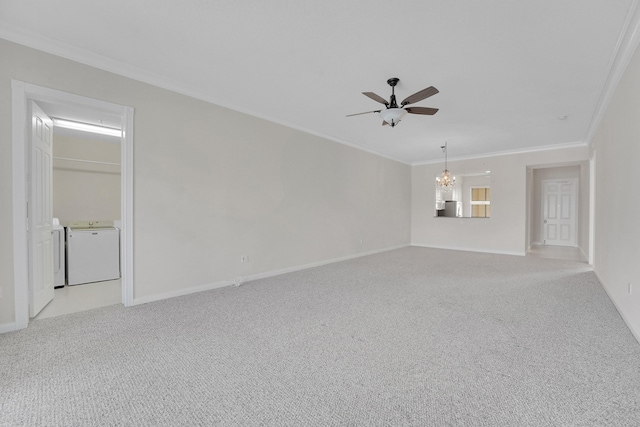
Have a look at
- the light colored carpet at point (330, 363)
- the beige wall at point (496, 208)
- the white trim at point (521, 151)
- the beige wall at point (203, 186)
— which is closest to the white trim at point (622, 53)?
the light colored carpet at point (330, 363)

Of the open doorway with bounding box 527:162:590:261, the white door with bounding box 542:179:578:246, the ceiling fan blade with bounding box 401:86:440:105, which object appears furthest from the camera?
the white door with bounding box 542:179:578:246

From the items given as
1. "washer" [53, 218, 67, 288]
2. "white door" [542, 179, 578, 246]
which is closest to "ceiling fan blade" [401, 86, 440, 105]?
"washer" [53, 218, 67, 288]

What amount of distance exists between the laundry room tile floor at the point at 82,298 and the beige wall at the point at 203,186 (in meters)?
0.49

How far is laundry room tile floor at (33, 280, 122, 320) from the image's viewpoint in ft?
10.4

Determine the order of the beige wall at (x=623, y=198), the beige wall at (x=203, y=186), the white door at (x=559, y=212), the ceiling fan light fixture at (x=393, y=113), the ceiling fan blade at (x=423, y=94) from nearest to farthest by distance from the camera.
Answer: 1. the beige wall at (x=623, y=198)
2. the beige wall at (x=203, y=186)
3. the ceiling fan blade at (x=423, y=94)
4. the ceiling fan light fixture at (x=393, y=113)
5. the white door at (x=559, y=212)

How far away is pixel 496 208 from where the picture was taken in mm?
7586

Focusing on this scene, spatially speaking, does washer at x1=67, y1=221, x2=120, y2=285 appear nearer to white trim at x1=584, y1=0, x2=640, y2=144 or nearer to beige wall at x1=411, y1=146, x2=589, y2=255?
white trim at x1=584, y1=0, x2=640, y2=144

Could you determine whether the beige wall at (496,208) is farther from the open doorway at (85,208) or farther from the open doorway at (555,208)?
the open doorway at (85,208)

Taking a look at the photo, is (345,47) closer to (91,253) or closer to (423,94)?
(423,94)

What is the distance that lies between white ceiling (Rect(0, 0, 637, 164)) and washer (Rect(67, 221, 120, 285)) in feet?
8.42

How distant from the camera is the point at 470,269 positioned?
5398mm

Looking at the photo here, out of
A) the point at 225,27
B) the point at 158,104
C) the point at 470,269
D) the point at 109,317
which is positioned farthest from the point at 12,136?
the point at 470,269

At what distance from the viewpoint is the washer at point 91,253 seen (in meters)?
4.20

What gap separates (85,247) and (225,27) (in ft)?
12.7
